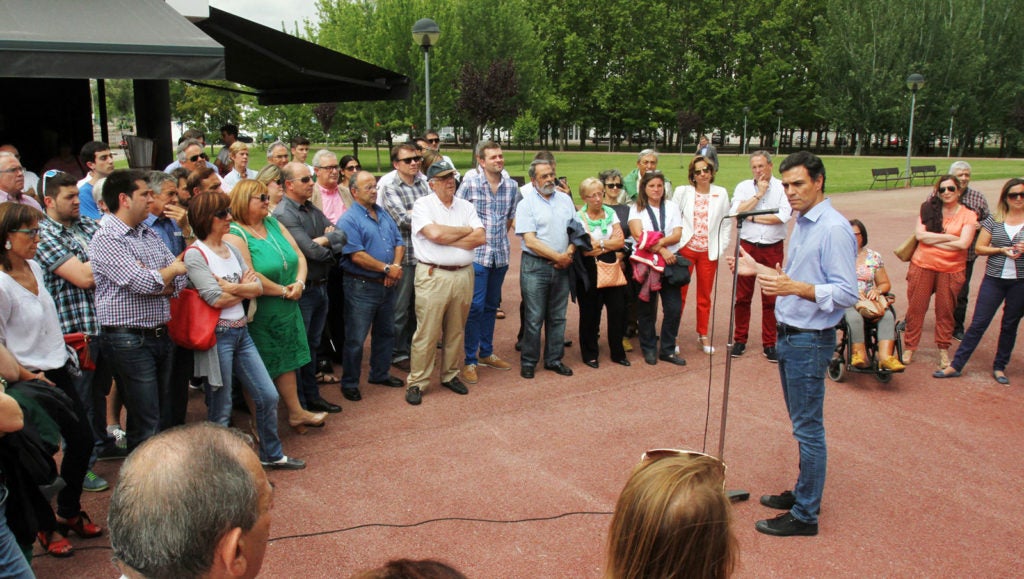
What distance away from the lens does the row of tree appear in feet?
122

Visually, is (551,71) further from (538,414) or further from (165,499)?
(165,499)

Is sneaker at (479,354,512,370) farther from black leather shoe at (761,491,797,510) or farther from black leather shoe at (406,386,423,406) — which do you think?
black leather shoe at (761,491,797,510)

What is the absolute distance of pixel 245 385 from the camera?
16.3 feet

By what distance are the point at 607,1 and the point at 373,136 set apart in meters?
32.7

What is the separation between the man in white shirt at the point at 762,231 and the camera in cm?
764

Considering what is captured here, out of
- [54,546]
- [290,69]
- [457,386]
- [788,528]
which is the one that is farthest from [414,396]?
[290,69]

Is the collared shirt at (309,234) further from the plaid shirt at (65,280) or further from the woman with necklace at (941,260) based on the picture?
the woman with necklace at (941,260)

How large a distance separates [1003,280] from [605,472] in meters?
4.53

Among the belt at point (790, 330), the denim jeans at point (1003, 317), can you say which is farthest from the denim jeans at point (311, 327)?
the denim jeans at point (1003, 317)

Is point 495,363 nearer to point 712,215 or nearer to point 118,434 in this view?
point 712,215

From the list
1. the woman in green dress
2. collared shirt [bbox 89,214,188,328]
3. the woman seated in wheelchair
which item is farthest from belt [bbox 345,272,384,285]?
the woman seated in wheelchair

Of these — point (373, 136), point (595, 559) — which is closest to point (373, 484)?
point (595, 559)

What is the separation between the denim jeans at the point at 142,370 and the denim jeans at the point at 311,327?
1.32m

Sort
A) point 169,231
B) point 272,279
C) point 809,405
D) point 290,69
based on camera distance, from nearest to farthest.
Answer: point 809,405 → point 272,279 → point 169,231 → point 290,69
